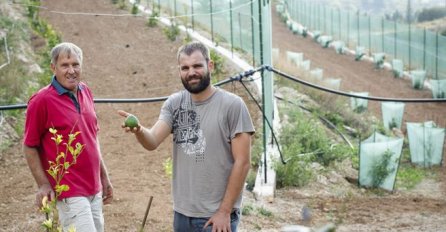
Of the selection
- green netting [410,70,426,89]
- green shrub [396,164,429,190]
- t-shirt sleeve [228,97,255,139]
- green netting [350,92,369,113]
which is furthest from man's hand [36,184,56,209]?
green netting [410,70,426,89]

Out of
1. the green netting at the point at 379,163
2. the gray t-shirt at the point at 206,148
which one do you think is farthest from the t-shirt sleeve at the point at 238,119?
the green netting at the point at 379,163

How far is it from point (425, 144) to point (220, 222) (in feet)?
28.3

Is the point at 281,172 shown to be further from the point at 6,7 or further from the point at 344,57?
the point at 344,57

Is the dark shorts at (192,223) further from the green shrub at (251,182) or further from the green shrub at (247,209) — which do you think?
the green shrub at (251,182)

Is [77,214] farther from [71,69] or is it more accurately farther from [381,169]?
[381,169]

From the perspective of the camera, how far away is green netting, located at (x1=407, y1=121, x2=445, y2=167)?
1077 cm

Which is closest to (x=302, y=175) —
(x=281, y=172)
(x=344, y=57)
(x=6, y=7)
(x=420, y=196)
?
(x=281, y=172)

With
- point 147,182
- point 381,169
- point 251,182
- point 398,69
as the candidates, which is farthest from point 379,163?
point 398,69

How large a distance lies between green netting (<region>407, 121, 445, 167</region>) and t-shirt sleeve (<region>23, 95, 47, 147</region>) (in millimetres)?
8645

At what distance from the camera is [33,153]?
3215mm

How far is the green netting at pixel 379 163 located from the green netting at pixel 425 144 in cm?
246

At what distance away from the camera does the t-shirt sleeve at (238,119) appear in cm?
299

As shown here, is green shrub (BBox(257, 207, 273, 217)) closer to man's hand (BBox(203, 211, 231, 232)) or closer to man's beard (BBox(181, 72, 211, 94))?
man's hand (BBox(203, 211, 231, 232))

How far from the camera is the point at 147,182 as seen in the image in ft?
23.3
